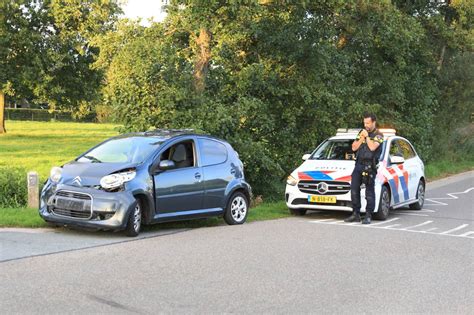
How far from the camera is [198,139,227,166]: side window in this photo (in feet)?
34.0

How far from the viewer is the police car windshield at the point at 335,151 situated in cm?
1259

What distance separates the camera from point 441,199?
16172mm

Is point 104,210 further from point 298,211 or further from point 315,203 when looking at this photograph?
point 298,211

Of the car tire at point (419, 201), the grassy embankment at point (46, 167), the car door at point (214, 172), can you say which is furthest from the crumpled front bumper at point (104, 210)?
the car tire at point (419, 201)

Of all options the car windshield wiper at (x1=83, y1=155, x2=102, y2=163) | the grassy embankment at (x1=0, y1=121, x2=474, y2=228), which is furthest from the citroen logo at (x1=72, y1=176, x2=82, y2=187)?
the grassy embankment at (x1=0, y1=121, x2=474, y2=228)

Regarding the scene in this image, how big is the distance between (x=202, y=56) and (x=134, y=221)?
8208 millimetres

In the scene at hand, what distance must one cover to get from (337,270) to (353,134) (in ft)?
20.9

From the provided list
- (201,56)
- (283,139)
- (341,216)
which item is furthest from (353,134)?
(201,56)

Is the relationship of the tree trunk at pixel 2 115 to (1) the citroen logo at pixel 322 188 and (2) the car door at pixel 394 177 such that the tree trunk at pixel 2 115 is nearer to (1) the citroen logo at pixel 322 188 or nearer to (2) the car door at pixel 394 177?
(2) the car door at pixel 394 177

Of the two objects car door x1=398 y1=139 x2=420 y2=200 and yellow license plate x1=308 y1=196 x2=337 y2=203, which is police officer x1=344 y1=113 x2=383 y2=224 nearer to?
yellow license plate x1=308 y1=196 x2=337 y2=203

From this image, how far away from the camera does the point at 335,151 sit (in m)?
12.8

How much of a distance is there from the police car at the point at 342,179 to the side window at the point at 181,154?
8.93 ft

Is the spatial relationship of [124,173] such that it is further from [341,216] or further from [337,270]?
[341,216]

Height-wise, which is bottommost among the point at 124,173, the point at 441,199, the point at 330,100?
the point at 441,199
